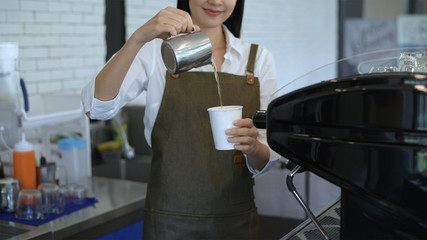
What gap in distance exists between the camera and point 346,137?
2.65ft

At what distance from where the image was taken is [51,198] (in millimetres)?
2201

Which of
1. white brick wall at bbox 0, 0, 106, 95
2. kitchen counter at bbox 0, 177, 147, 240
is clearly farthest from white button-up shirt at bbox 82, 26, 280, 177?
white brick wall at bbox 0, 0, 106, 95

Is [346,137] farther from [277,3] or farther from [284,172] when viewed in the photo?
[277,3]

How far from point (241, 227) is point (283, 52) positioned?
4808mm

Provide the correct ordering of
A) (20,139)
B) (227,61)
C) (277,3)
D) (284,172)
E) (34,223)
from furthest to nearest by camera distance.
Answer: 1. (277,3)
2. (284,172)
3. (20,139)
4. (34,223)
5. (227,61)

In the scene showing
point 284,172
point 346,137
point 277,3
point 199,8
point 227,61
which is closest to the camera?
point 346,137

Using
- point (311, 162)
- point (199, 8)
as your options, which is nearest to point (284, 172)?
point (199, 8)

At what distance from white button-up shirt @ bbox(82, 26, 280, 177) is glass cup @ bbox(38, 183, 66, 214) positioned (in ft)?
2.17

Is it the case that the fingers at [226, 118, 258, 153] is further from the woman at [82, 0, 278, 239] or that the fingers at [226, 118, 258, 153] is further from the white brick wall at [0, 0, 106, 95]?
the white brick wall at [0, 0, 106, 95]

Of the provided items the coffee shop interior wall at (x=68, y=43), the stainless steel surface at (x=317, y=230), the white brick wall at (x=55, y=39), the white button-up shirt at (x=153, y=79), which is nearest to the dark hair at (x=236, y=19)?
the white button-up shirt at (x=153, y=79)

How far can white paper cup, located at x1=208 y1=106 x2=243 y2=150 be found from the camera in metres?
1.30

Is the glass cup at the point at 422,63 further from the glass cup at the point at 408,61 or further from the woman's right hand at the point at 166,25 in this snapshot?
the woman's right hand at the point at 166,25

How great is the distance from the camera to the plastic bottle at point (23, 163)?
2.30m

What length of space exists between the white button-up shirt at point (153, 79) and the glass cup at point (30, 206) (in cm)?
68
